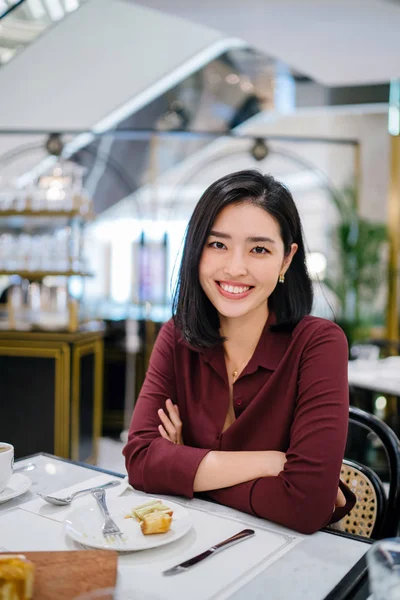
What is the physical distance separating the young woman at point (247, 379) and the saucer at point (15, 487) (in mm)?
220

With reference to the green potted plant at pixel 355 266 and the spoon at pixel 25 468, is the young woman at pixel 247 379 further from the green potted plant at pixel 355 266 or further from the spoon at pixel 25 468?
the green potted plant at pixel 355 266

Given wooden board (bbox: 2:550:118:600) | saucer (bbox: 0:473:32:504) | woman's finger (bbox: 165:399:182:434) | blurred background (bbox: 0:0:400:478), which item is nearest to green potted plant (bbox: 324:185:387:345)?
blurred background (bbox: 0:0:400:478)

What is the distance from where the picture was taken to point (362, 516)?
1401mm

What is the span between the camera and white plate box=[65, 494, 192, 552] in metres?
0.92

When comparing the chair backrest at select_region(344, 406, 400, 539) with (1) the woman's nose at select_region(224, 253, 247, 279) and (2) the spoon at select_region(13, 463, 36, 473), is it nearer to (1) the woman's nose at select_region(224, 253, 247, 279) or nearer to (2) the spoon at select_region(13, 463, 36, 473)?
(1) the woman's nose at select_region(224, 253, 247, 279)

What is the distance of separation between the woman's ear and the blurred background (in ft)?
6.23

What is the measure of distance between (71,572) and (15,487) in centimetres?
44

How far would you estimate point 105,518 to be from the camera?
1022 millimetres

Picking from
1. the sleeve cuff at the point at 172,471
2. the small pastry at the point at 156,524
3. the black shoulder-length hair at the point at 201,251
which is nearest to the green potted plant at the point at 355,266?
the black shoulder-length hair at the point at 201,251

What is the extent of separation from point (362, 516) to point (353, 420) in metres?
0.23

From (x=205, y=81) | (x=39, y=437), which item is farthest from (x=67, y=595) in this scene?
(x=205, y=81)

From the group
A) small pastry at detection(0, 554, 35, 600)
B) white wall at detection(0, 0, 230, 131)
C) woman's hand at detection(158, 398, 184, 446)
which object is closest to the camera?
small pastry at detection(0, 554, 35, 600)

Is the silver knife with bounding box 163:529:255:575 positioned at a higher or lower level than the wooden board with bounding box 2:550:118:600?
lower

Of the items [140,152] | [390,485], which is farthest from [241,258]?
[140,152]
